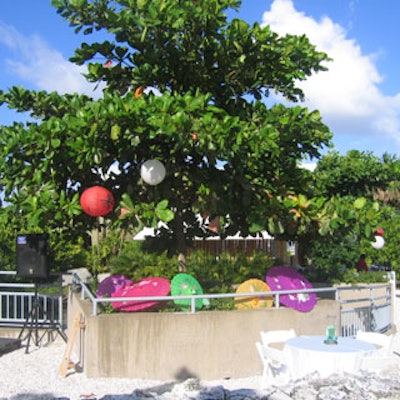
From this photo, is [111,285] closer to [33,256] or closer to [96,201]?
[33,256]

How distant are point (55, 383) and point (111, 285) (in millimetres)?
1749

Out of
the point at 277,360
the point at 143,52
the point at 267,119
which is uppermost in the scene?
the point at 143,52

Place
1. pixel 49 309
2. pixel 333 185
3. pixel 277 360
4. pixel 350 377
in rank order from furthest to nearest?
1. pixel 333 185
2. pixel 49 309
3. pixel 277 360
4. pixel 350 377

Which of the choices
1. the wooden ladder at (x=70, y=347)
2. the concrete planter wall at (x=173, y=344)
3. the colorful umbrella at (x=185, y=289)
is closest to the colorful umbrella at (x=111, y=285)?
the concrete planter wall at (x=173, y=344)

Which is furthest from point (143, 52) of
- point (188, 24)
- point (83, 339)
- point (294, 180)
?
point (83, 339)

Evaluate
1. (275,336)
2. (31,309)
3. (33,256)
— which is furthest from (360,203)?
(31,309)

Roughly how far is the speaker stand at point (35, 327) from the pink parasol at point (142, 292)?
74.3 inches

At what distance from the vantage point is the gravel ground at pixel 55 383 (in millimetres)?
6273

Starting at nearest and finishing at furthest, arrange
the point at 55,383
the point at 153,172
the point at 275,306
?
1. the point at 55,383
2. the point at 153,172
3. the point at 275,306

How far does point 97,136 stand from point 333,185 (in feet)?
34.5

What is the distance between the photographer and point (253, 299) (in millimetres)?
7969

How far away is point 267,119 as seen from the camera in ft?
24.1

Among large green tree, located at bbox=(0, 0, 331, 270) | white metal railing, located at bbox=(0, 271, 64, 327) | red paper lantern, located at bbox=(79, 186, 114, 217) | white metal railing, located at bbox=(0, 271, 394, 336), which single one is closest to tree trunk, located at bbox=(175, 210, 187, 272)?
large green tree, located at bbox=(0, 0, 331, 270)

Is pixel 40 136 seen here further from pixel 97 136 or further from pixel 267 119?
pixel 267 119
